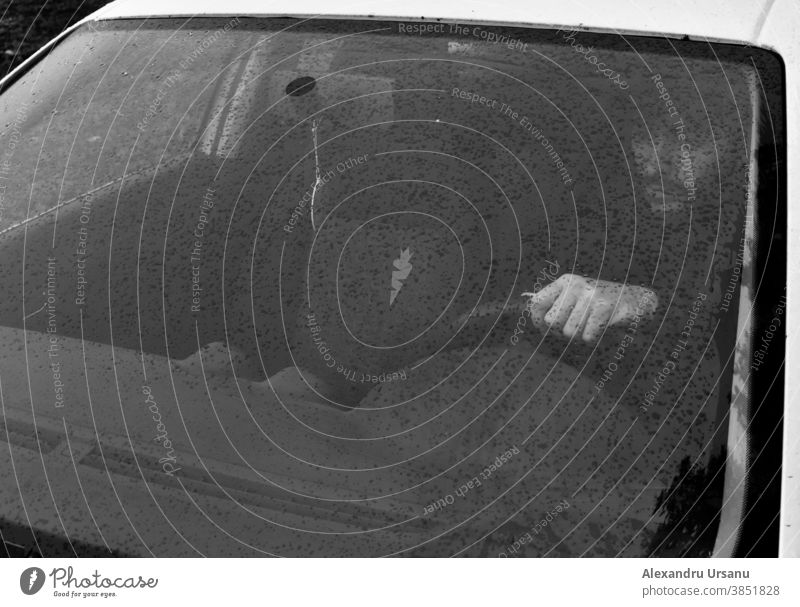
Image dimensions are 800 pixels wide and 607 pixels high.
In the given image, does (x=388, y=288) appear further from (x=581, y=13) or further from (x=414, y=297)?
(x=581, y=13)

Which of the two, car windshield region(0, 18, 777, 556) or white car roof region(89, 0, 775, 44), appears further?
white car roof region(89, 0, 775, 44)

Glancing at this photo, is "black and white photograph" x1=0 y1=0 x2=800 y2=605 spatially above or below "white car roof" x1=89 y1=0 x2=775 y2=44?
below

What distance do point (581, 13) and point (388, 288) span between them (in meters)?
0.78

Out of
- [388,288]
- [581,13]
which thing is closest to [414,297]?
[388,288]

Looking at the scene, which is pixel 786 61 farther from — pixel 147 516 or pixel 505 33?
pixel 147 516

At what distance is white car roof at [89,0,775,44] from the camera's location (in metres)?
1.66

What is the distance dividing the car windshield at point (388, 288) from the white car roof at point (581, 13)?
0.12 feet

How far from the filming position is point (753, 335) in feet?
4.16

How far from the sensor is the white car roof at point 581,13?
166 cm

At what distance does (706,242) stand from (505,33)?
0.66 m

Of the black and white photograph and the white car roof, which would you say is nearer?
the black and white photograph

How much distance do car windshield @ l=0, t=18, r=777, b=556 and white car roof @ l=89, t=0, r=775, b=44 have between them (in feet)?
0.12

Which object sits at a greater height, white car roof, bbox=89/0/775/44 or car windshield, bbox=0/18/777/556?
white car roof, bbox=89/0/775/44

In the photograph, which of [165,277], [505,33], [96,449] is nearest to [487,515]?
[96,449]
